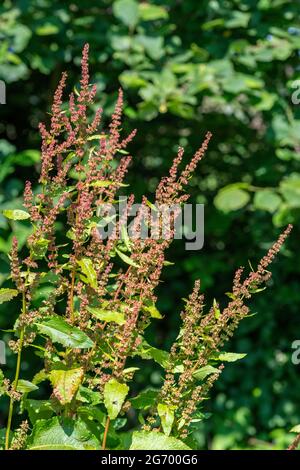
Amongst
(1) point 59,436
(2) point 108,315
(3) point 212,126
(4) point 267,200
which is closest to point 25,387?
(1) point 59,436

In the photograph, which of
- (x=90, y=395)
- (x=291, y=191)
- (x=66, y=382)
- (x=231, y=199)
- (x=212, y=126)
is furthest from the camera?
(x=212, y=126)

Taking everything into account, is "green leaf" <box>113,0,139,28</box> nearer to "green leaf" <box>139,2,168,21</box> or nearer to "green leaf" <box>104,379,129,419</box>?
"green leaf" <box>139,2,168,21</box>

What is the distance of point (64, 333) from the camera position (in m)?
1.53

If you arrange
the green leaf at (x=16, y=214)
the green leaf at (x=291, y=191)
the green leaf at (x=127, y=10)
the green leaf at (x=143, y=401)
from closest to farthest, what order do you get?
1. the green leaf at (x=16, y=214)
2. the green leaf at (x=143, y=401)
3. the green leaf at (x=291, y=191)
4. the green leaf at (x=127, y=10)

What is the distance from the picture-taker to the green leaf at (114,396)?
4.96 ft

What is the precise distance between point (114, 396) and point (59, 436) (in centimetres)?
16

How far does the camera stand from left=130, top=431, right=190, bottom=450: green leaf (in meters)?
1.58

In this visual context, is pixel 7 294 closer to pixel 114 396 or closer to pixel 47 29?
pixel 114 396

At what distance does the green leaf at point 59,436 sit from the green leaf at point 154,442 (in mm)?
92

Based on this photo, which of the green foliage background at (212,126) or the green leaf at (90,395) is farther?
the green foliage background at (212,126)

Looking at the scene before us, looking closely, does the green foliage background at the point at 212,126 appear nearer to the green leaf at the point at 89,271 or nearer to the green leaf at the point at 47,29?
the green leaf at the point at 47,29

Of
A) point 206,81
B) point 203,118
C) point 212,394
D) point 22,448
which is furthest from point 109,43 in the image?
point 22,448

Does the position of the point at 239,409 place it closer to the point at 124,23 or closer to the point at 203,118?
the point at 203,118

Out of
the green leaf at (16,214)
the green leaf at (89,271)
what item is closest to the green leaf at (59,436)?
the green leaf at (89,271)
